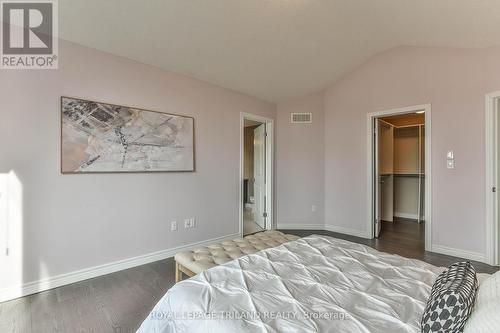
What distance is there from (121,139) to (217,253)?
5.55ft

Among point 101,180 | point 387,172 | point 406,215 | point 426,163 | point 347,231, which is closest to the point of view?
point 101,180

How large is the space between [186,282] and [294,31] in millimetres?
2741

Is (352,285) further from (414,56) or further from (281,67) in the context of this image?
(414,56)

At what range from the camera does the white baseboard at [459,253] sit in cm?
302

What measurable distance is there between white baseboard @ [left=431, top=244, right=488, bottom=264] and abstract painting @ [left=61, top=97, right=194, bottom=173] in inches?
139

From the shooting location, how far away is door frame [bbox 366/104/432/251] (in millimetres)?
3424

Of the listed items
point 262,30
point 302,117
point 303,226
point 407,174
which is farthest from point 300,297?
point 407,174

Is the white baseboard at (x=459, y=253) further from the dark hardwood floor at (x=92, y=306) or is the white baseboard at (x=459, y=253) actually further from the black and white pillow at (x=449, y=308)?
the dark hardwood floor at (x=92, y=306)

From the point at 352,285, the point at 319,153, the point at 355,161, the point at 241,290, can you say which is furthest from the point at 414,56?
the point at 241,290

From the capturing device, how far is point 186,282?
4.30 ft

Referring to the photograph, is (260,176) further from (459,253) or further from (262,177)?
(459,253)

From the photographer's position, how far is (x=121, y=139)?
279 centimetres

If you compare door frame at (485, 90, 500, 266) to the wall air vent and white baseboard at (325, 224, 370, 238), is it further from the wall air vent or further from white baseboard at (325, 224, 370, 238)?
the wall air vent

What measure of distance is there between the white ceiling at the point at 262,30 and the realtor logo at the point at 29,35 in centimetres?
11
